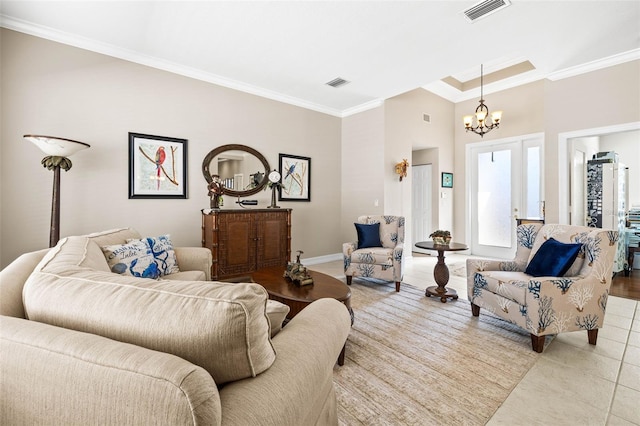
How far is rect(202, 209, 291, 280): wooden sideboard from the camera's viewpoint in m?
3.81

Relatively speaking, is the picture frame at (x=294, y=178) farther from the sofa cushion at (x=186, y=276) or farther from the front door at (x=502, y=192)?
the front door at (x=502, y=192)

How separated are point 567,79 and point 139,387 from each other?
19.3 ft

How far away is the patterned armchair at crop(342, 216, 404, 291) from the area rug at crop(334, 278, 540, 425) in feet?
2.16

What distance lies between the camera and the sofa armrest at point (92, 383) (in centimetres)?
55

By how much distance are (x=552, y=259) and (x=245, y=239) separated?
3.41 m

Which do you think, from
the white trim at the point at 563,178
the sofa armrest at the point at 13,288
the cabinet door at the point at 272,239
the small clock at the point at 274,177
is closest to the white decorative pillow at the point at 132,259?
the sofa armrest at the point at 13,288

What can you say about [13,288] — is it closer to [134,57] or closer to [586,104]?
[134,57]

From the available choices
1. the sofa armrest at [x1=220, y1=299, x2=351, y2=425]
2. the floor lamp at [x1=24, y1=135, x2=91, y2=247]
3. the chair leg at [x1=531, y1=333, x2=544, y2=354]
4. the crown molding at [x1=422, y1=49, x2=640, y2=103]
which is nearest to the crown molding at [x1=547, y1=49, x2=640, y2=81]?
the crown molding at [x1=422, y1=49, x2=640, y2=103]

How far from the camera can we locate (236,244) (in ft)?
13.0

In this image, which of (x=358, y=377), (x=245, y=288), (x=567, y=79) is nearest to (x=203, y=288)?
(x=245, y=288)

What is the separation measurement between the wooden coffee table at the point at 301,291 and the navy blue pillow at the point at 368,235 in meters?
1.48

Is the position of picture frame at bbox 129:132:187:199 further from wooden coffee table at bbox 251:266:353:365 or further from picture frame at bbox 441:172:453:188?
picture frame at bbox 441:172:453:188

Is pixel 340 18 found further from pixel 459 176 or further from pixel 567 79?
pixel 459 176

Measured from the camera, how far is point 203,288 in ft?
2.56
